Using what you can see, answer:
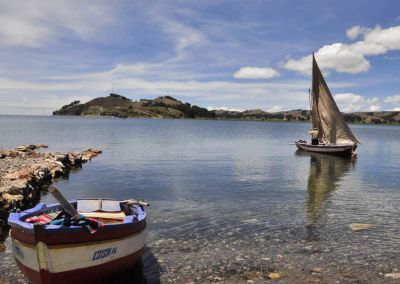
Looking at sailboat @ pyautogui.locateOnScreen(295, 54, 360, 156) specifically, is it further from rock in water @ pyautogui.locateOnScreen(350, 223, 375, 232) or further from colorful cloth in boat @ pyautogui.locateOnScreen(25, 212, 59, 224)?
colorful cloth in boat @ pyautogui.locateOnScreen(25, 212, 59, 224)

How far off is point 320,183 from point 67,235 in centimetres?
2964

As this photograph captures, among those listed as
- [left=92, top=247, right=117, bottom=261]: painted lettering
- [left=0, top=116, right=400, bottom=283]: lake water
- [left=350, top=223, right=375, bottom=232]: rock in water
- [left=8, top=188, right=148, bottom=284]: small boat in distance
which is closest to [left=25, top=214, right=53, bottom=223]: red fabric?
[left=8, top=188, right=148, bottom=284]: small boat in distance

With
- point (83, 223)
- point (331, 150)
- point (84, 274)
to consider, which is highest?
point (83, 223)

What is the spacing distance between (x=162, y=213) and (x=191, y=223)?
275cm

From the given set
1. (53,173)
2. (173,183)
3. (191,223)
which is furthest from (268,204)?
(53,173)

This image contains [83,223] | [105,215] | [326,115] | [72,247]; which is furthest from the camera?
[326,115]

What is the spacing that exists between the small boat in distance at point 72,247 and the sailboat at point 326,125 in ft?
174

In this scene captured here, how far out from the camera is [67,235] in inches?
453

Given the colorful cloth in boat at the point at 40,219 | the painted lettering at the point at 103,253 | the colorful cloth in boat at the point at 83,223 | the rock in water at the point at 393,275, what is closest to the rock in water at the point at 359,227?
the rock in water at the point at 393,275

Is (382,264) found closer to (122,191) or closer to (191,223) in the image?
(191,223)

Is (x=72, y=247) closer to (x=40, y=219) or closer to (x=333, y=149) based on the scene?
(x=40, y=219)

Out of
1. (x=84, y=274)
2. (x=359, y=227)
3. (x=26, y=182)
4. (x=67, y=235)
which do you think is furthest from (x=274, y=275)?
(x=26, y=182)

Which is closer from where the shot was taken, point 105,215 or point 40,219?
point 40,219

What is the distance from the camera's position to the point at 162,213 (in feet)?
77.3
